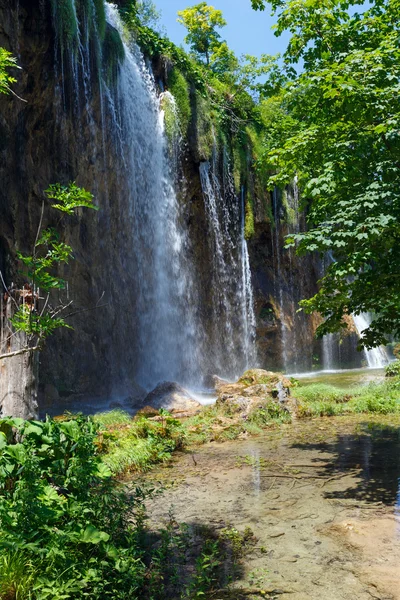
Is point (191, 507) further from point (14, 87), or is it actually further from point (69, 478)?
point (14, 87)

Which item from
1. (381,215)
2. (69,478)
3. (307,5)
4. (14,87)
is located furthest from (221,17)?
(69,478)

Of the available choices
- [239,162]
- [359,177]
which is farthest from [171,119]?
[359,177]

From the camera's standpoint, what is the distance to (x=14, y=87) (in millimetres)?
12539

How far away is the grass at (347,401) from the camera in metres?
10.5

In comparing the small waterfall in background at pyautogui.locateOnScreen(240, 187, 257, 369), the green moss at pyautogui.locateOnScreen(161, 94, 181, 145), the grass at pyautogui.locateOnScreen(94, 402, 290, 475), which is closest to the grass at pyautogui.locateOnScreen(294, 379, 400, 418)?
the grass at pyautogui.locateOnScreen(94, 402, 290, 475)

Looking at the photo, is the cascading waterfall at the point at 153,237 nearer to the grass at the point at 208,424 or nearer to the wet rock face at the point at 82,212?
the wet rock face at the point at 82,212

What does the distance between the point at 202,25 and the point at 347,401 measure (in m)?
30.0

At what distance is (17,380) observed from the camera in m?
4.06

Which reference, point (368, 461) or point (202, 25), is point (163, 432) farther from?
point (202, 25)

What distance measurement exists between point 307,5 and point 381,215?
475 cm

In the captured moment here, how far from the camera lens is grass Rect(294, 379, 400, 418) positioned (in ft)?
34.6

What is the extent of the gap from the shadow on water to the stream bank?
0.04 ft

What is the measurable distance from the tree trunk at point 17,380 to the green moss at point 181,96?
18401 millimetres

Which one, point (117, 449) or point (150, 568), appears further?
point (117, 449)
